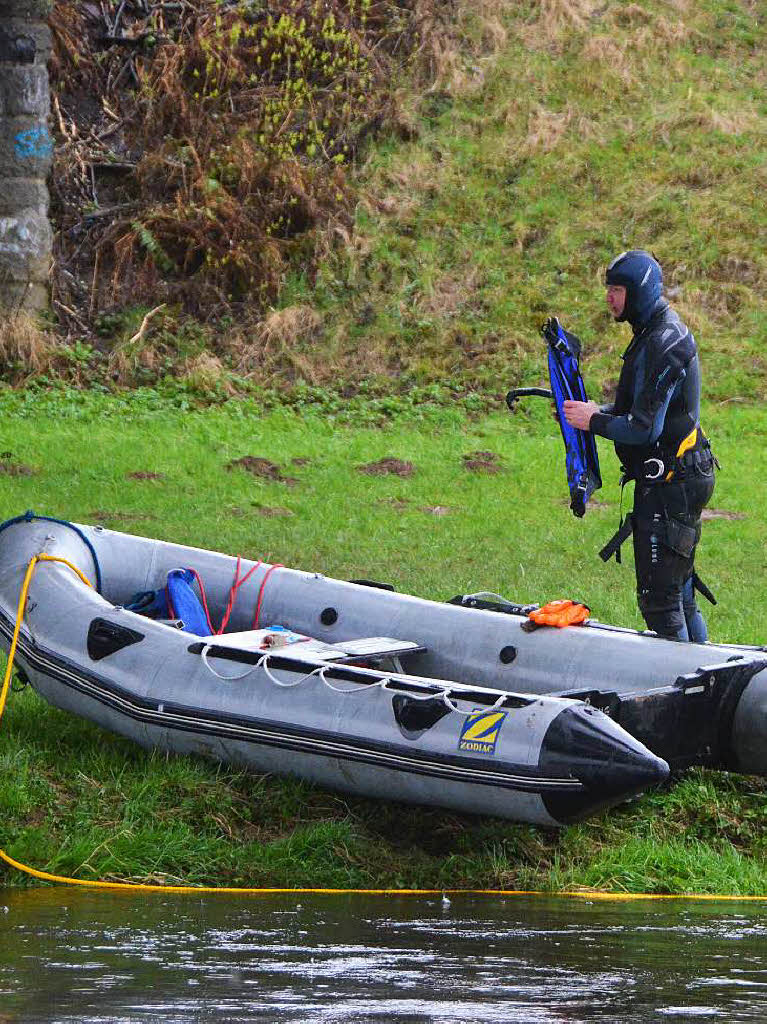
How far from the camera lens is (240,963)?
4.48m

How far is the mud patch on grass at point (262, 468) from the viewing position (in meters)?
13.3

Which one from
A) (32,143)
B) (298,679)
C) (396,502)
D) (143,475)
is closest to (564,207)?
(32,143)

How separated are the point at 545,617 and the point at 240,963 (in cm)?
281

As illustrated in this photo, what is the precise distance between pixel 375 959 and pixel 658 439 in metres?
2.93

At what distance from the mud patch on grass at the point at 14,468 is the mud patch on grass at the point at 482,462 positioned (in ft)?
11.9

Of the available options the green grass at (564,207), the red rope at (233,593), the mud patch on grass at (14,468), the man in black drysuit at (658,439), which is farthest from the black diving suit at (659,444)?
the green grass at (564,207)

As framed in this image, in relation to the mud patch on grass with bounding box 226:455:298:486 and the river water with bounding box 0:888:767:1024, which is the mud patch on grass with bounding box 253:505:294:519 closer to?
the mud patch on grass with bounding box 226:455:298:486

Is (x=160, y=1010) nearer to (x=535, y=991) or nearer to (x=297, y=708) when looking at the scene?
(x=535, y=991)

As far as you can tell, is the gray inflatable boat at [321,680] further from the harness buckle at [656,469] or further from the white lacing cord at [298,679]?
the harness buckle at [656,469]

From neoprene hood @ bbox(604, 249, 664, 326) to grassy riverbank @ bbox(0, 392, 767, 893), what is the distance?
1.98 meters

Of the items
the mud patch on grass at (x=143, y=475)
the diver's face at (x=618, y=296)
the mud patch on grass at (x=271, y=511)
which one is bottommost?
the mud patch on grass at (x=271, y=511)

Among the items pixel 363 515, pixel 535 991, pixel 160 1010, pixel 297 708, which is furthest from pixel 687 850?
pixel 363 515

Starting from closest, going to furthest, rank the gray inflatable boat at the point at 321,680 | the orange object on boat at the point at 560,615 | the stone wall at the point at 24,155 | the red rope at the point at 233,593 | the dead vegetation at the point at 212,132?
the gray inflatable boat at the point at 321,680
the orange object on boat at the point at 560,615
the red rope at the point at 233,593
the stone wall at the point at 24,155
the dead vegetation at the point at 212,132

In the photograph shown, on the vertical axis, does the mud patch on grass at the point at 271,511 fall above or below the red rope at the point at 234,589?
below
